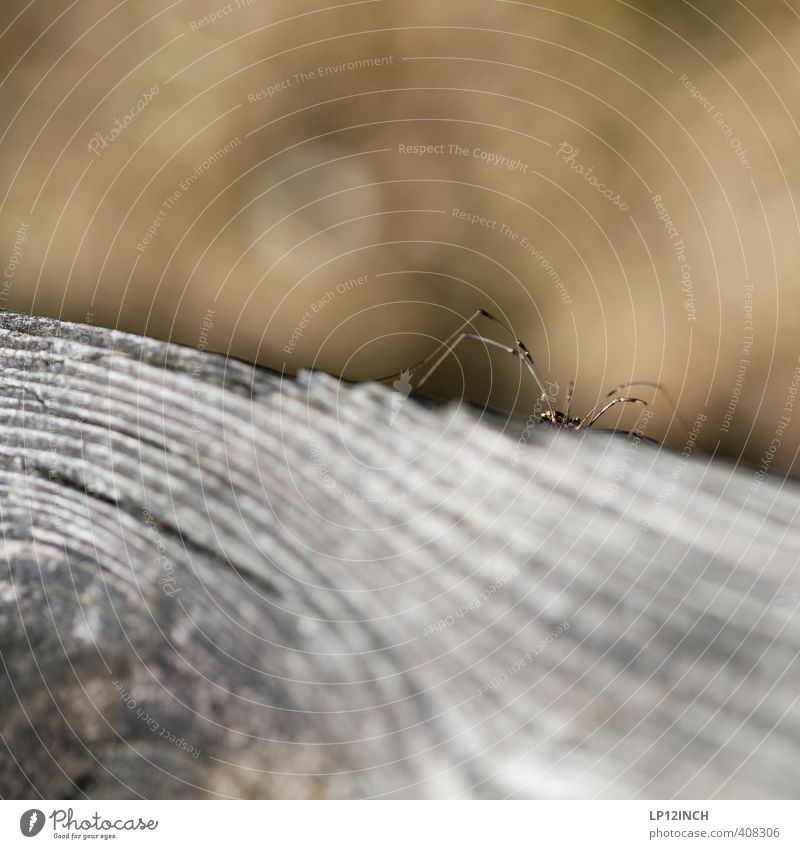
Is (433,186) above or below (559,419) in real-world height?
above

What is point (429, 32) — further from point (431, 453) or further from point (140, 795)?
point (140, 795)

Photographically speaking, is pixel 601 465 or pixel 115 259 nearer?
pixel 601 465

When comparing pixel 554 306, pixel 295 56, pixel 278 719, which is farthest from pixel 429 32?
pixel 278 719
